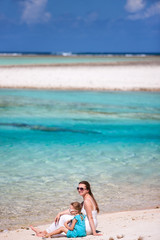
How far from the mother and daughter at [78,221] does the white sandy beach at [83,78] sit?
72.5 feet

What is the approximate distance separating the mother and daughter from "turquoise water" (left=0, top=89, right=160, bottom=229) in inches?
40.3

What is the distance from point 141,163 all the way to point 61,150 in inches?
96.5

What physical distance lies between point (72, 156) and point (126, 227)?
550 cm

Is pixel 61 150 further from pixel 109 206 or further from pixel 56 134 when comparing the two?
pixel 109 206

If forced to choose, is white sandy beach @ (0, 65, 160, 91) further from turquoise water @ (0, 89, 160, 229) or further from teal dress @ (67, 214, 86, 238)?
teal dress @ (67, 214, 86, 238)

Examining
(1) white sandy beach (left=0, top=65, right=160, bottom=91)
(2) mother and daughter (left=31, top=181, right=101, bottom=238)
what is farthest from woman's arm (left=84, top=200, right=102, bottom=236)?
(1) white sandy beach (left=0, top=65, right=160, bottom=91)

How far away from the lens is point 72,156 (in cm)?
1127

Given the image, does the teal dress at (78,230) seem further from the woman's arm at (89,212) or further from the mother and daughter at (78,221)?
the woman's arm at (89,212)

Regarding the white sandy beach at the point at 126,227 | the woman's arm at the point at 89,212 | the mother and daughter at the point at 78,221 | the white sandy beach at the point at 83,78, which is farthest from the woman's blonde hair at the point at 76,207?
the white sandy beach at the point at 83,78

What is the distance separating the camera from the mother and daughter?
5754 mm

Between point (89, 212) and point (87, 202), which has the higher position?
point (87, 202)

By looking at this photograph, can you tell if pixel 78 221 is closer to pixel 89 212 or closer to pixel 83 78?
pixel 89 212

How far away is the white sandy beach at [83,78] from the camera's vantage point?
28469 mm

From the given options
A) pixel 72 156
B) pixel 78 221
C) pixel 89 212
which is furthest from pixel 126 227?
pixel 72 156
